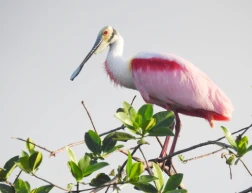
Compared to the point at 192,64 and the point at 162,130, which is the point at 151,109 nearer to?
the point at 162,130

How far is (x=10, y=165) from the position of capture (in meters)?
5.17

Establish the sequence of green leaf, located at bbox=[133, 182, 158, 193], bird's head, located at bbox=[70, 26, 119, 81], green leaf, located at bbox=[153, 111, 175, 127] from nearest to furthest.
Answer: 1. green leaf, located at bbox=[133, 182, 158, 193]
2. green leaf, located at bbox=[153, 111, 175, 127]
3. bird's head, located at bbox=[70, 26, 119, 81]

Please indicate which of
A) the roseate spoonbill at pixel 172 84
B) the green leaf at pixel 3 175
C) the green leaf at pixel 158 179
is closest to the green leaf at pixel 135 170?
the green leaf at pixel 158 179

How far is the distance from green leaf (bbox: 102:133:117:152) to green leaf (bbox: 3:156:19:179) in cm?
70

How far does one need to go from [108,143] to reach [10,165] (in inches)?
30.9

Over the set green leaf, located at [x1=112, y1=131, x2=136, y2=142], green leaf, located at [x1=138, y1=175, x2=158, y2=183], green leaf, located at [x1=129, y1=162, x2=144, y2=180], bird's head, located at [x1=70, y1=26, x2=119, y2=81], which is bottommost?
green leaf, located at [x1=138, y1=175, x2=158, y2=183]

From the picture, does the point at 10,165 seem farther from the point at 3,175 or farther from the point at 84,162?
the point at 84,162

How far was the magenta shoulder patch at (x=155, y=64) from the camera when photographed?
392 inches

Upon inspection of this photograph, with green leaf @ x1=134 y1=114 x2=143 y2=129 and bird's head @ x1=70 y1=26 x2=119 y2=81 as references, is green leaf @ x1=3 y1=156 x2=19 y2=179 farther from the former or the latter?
bird's head @ x1=70 y1=26 x2=119 y2=81

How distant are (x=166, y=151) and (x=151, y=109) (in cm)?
457

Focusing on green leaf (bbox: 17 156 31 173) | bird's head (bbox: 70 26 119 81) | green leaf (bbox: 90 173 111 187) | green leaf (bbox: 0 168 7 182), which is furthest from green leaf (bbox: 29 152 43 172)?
bird's head (bbox: 70 26 119 81)

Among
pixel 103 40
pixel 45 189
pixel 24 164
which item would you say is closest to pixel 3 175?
pixel 24 164

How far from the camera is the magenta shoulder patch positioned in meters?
9.96

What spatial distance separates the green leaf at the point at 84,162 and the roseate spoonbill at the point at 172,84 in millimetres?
4493
